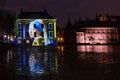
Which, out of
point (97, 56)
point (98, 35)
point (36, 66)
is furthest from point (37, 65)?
point (98, 35)

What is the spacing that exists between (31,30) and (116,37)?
74550mm

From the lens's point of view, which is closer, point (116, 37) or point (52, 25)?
point (52, 25)

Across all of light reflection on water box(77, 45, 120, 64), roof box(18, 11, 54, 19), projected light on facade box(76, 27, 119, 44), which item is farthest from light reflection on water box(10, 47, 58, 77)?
projected light on facade box(76, 27, 119, 44)

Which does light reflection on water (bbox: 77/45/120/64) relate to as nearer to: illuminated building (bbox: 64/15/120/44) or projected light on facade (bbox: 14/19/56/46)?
projected light on facade (bbox: 14/19/56/46)

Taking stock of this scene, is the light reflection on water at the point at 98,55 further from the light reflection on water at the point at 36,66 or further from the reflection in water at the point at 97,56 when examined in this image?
the light reflection on water at the point at 36,66

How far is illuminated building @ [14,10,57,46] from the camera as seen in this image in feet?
441

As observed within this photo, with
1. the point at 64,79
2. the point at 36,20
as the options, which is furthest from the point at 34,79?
the point at 36,20

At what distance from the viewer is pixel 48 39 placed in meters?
138

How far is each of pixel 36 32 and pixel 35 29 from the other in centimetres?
125

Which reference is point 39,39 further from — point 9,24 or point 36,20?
point 9,24

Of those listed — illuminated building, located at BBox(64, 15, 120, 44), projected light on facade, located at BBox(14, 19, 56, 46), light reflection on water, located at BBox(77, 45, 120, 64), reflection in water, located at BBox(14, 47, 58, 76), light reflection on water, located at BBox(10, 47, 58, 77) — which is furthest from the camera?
illuminated building, located at BBox(64, 15, 120, 44)

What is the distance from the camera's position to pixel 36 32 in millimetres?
134875

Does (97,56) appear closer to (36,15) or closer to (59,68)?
(59,68)

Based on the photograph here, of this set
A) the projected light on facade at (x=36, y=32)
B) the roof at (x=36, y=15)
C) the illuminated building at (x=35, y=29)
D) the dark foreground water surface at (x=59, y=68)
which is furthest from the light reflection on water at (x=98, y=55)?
the roof at (x=36, y=15)
